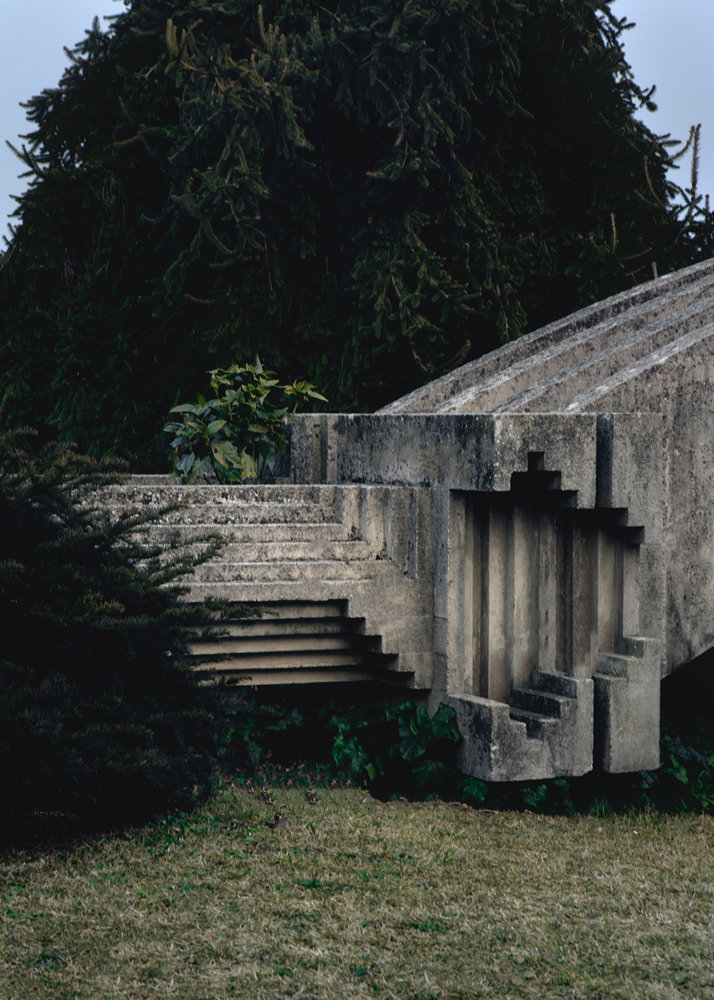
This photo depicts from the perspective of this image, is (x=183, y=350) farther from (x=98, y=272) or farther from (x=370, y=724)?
(x=370, y=724)

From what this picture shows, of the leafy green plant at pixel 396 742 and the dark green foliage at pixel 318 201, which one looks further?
the dark green foliage at pixel 318 201

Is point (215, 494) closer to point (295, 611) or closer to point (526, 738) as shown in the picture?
→ point (295, 611)

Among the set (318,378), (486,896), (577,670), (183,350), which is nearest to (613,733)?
(577,670)

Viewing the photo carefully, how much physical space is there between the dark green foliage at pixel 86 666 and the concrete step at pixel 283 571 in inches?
14.1

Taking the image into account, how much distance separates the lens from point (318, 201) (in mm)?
11961

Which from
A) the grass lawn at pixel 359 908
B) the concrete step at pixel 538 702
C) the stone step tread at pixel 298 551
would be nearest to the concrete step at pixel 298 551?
the stone step tread at pixel 298 551

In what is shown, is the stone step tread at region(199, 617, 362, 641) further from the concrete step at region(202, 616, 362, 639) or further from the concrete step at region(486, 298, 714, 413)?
the concrete step at region(486, 298, 714, 413)

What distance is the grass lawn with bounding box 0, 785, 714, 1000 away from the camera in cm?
358

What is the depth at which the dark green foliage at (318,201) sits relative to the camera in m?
11.1

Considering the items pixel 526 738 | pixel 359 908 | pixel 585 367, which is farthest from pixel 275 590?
pixel 585 367

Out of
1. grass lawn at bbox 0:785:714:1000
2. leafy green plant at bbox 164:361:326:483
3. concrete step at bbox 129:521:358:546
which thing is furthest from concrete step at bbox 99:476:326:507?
grass lawn at bbox 0:785:714:1000

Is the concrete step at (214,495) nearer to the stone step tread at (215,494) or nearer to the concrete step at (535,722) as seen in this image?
the stone step tread at (215,494)

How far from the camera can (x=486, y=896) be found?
4422 mm

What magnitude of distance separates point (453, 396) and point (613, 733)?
2930 millimetres
